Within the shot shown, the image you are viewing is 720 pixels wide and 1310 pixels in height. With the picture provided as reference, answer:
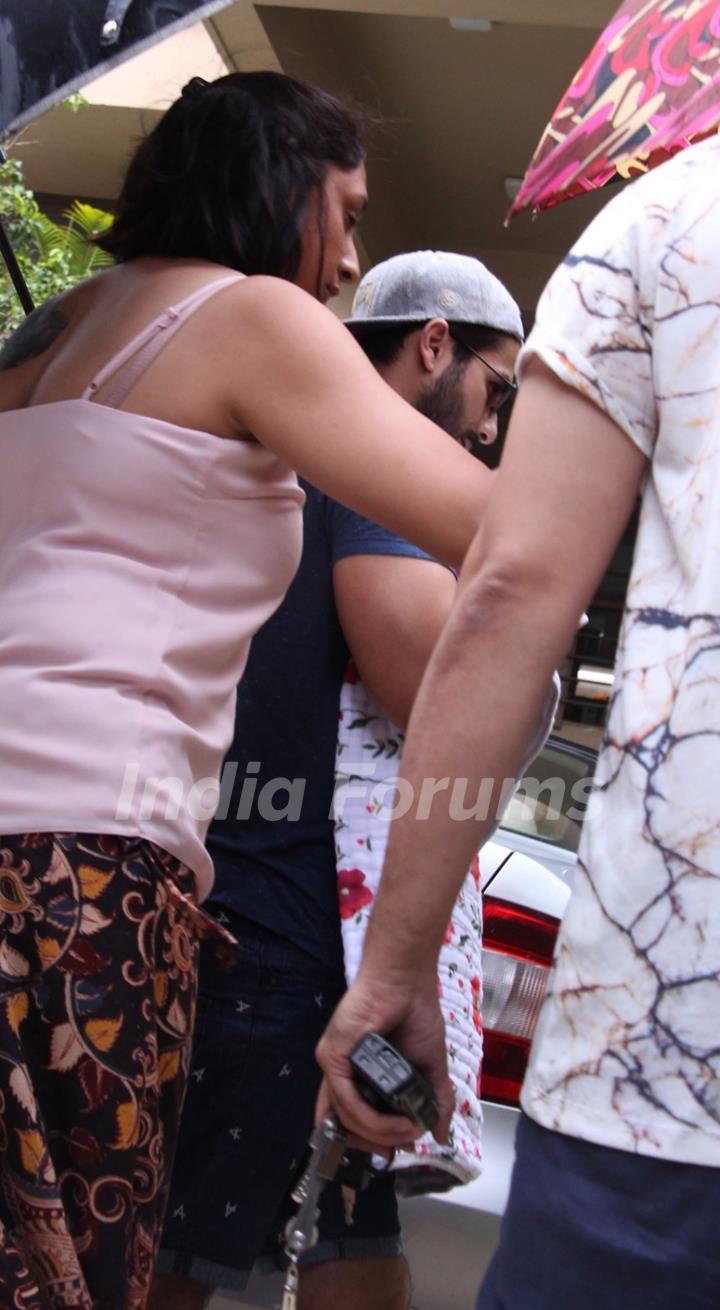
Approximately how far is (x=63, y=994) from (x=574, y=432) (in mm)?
766

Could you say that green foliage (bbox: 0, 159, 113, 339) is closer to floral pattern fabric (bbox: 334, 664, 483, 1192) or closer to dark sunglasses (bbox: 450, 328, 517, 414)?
dark sunglasses (bbox: 450, 328, 517, 414)

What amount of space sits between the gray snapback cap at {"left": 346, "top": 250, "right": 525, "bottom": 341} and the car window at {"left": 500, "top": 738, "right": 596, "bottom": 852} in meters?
1.06

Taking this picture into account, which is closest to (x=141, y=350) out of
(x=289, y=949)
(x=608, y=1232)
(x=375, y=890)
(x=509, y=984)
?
(x=375, y=890)

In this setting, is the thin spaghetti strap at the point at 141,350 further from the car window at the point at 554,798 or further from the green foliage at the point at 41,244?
the green foliage at the point at 41,244

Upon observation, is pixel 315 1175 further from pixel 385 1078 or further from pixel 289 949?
pixel 289 949

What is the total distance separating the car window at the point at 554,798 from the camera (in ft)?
11.8

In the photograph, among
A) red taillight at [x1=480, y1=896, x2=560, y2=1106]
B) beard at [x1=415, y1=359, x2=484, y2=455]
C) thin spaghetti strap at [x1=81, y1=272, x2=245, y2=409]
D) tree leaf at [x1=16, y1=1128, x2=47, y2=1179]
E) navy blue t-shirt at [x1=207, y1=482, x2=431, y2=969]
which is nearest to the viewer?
tree leaf at [x1=16, y1=1128, x2=47, y2=1179]

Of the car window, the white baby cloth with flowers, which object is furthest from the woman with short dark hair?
the car window

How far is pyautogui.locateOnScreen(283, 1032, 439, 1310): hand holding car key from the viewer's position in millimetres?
1417

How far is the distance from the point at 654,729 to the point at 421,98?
8.97 meters

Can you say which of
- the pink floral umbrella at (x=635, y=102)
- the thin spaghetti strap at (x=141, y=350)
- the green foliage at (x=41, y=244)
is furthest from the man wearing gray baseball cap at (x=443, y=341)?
the green foliage at (x=41, y=244)

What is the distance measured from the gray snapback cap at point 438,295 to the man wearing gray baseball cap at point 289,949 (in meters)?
0.47

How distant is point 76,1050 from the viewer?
157 cm

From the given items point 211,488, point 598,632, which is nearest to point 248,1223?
point 211,488
